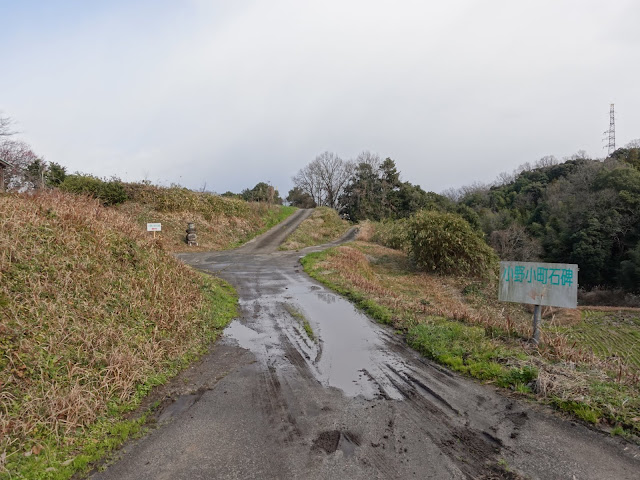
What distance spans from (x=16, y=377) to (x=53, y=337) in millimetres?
720

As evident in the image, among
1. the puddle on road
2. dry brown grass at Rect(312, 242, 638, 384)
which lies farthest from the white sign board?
the puddle on road

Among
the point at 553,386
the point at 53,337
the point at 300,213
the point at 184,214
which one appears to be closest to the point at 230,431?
the point at 53,337

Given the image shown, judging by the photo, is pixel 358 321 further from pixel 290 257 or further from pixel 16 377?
pixel 290 257

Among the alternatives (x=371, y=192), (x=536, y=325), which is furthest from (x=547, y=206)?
(x=536, y=325)

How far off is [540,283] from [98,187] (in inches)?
979

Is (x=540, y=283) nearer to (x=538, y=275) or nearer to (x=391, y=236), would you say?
(x=538, y=275)

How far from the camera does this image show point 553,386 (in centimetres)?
418

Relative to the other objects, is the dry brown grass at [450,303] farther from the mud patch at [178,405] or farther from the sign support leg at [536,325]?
the mud patch at [178,405]

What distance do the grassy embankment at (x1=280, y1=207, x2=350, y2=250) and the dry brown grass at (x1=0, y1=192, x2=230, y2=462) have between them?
53.5 feet

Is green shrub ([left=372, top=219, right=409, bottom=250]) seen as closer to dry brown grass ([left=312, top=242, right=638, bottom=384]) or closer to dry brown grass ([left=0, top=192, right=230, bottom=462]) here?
dry brown grass ([left=312, top=242, right=638, bottom=384])

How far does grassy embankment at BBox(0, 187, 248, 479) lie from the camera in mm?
3498

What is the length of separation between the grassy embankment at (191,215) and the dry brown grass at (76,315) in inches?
578

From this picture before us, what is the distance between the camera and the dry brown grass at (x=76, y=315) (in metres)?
3.78

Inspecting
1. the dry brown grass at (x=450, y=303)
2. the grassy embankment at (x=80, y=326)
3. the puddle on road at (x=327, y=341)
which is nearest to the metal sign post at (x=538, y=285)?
the dry brown grass at (x=450, y=303)
